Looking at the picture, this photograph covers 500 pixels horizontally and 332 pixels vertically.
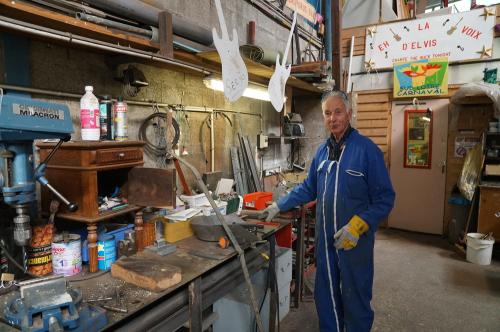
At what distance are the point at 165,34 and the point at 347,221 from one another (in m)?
1.47

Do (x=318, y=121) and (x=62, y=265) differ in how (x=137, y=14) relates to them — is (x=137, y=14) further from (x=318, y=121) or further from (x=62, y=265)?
(x=318, y=121)

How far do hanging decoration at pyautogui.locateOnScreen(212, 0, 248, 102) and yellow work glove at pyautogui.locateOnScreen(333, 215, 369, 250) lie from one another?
97cm

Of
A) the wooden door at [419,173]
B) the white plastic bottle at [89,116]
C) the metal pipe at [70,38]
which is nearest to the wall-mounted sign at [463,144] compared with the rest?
the wooden door at [419,173]

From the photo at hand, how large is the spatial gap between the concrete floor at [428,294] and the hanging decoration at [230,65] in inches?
68.9

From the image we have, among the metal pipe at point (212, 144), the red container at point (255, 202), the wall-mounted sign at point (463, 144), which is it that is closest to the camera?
the red container at point (255, 202)

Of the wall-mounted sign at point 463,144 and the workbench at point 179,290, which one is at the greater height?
the wall-mounted sign at point 463,144

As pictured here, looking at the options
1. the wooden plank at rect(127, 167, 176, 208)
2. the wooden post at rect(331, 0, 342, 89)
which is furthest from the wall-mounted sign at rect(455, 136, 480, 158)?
the wooden plank at rect(127, 167, 176, 208)

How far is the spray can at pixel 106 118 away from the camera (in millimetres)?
1635

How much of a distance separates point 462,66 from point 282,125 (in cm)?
258

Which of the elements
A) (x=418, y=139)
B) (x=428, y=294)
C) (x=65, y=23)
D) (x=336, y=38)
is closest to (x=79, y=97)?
(x=65, y=23)

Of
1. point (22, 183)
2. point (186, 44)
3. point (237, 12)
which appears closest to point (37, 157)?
point (22, 183)

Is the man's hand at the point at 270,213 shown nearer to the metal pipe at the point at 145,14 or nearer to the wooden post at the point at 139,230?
the wooden post at the point at 139,230

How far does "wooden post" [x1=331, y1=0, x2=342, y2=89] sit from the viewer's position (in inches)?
161

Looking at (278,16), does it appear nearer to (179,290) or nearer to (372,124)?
(372,124)
